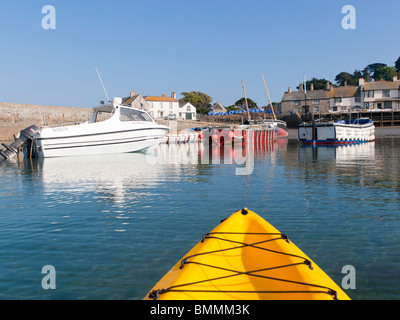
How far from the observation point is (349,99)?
9350 cm

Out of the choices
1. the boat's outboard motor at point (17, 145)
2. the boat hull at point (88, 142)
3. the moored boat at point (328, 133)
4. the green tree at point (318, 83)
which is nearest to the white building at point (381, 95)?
the moored boat at point (328, 133)

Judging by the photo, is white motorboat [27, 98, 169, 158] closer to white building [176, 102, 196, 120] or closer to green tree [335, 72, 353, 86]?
white building [176, 102, 196, 120]

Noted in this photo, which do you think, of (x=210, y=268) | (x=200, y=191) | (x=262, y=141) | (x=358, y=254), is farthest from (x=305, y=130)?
(x=210, y=268)

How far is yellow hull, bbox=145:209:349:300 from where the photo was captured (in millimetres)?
4211

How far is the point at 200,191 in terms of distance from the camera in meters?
13.2

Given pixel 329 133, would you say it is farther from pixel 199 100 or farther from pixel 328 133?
pixel 199 100

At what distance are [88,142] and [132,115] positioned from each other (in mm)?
4000

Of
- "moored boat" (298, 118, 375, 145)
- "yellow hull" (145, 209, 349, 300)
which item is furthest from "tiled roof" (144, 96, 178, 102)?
"yellow hull" (145, 209, 349, 300)

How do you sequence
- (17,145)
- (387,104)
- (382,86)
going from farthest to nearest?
1. (382,86)
2. (387,104)
3. (17,145)

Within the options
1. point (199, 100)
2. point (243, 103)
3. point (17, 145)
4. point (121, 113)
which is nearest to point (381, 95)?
point (243, 103)

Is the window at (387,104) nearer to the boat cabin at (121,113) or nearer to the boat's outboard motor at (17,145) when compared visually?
the boat cabin at (121,113)

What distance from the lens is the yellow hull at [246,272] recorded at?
4.21m
